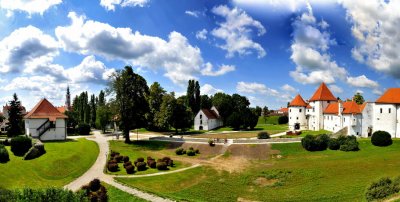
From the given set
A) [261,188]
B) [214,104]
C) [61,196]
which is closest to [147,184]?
[261,188]

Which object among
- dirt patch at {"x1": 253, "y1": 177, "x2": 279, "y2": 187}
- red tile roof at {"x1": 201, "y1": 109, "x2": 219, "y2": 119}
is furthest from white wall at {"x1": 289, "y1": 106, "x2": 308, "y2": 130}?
dirt patch at {"x1": 253, "y1": 177, "x2": 279, "y2": 187}

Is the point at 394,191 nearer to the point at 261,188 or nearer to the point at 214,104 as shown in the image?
the point at 261,188

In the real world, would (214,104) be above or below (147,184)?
above

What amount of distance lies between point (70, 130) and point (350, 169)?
64.0 m

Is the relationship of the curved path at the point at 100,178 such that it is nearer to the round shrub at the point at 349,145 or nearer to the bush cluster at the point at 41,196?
the bush cluster at the point at 41,196

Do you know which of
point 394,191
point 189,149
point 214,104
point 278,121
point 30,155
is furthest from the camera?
point 278,121

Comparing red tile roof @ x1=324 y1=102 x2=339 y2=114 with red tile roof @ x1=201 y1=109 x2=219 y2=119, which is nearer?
red tile roof @ x1=324 y1=102 x2=339 y2=114

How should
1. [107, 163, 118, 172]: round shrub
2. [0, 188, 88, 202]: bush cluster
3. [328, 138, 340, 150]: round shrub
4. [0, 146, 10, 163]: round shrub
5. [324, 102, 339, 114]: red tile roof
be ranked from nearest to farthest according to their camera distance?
[0, 188, 88, 202]: bush cluster → [0, 146, 10, 163]: round shrub → [107, 163, 118, 172]: round shrub → [328, 138, 340, 150]: round shrub → [324, 102, 339, 114]: red tile roof

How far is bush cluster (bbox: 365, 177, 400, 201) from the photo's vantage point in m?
24.5

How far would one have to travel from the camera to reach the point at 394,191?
24453 millimetres

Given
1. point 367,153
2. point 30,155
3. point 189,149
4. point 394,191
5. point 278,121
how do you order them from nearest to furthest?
point 394,191
point 30,155
point 367,153
point 189,149
point 278,121

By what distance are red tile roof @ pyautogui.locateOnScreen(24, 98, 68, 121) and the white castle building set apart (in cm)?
4661

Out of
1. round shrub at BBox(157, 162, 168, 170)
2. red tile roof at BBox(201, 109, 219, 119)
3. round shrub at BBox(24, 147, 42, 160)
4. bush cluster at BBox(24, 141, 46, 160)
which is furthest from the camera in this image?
red tile roof at BBox(201, 109, 219, 119)

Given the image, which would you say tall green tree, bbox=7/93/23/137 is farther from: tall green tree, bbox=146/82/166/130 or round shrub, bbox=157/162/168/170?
round shrub, bbox=157/162/168/170
